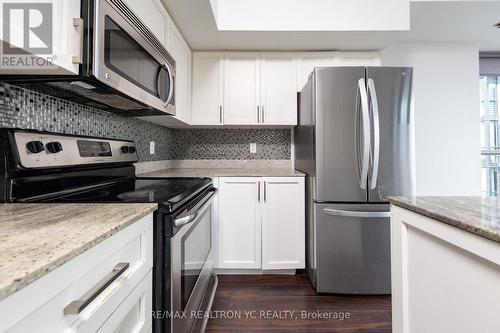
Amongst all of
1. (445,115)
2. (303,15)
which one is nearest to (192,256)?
(303,15)

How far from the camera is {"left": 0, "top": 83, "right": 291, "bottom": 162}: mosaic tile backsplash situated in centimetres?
103

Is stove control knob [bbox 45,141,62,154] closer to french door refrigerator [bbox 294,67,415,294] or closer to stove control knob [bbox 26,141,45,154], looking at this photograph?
stove control knob [bbox 26,141,45,154]

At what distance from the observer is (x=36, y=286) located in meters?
0.41

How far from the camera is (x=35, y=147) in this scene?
973 mm

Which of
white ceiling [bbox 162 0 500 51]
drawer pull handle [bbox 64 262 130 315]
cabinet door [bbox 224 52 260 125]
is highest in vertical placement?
white ceiling [bbox 162 0 500 51]

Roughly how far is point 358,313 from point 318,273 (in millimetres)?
354

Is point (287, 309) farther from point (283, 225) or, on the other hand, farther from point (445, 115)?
point (445, 115)

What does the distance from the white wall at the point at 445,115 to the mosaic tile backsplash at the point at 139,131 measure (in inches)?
55.9

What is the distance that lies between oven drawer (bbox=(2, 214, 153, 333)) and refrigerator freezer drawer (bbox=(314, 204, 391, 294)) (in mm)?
1502

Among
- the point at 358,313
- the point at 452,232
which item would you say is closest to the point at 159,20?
the point at 452,232

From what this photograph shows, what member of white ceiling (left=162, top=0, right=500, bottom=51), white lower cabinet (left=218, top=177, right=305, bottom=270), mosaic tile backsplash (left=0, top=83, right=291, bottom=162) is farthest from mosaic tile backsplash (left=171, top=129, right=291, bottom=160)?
white ceiling (left=162, top=0, right=500, bottom=51)

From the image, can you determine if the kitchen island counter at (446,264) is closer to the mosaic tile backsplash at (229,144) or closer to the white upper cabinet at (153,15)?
the white upper cabinet at (153,15)

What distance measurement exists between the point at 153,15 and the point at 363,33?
1.70m

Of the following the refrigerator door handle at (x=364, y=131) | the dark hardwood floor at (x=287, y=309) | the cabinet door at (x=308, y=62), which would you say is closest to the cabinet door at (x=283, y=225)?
the dark hardwood floor at (x=287, y=309)
